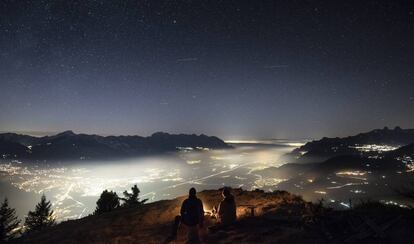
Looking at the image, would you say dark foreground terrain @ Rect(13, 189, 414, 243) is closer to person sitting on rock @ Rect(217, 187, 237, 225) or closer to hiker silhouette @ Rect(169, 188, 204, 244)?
person sitting on rock @ Rect(217, 187, 237, 225)

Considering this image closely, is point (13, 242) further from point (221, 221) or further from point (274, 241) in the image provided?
point (274, 241)

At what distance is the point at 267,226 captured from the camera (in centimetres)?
1480

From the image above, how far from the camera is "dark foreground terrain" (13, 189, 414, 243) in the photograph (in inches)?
465

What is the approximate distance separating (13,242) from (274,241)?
708 inches

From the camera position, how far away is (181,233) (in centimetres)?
1573

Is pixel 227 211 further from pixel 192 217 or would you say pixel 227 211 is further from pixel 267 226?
pixel 192 217

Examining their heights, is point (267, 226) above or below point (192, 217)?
below

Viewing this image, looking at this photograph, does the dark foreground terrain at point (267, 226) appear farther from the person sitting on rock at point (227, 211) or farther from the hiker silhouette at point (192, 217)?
the hiker silhouette at point (192, 217)

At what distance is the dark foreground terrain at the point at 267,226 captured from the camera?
38.7 feet

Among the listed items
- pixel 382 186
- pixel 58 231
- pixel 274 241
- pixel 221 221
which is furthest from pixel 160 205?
pixel 382 186

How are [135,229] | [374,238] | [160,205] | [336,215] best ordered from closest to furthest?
[374,238]
[336,215]
[135,229]
[160,205]

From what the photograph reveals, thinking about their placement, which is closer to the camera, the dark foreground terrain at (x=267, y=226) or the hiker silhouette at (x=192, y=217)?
the dark foreground terrain at (x=267, y=226)

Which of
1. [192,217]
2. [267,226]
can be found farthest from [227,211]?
[192,217]

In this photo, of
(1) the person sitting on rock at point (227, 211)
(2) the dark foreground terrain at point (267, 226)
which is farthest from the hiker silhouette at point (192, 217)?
(1) the person sitting on rock at point (227, 211)
